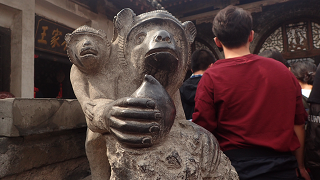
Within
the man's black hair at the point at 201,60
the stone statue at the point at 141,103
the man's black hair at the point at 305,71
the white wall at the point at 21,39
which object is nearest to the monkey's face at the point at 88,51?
the stone statue at the point at 141,103

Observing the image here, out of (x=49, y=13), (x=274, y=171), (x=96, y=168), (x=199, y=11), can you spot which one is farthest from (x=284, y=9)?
(x=96, y=168)

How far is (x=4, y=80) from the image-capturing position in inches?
138

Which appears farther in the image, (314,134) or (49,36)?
(49,36)

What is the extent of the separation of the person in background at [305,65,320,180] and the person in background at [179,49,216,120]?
86 cm

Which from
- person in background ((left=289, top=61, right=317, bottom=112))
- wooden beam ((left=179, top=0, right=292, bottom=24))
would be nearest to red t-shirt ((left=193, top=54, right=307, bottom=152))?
person in background ((left=289, top=61, right=317, bottom=112))

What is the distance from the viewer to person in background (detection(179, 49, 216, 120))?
1.94m

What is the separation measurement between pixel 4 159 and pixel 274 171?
143 centimetres

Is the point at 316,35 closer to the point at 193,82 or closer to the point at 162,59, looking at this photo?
the point at 193,82

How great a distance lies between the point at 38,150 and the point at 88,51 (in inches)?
32.4

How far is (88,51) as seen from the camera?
1.08 m

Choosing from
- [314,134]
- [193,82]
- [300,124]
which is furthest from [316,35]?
[300,124]

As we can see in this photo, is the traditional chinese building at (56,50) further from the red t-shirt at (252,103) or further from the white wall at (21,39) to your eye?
the red t-shirt at (252,103)

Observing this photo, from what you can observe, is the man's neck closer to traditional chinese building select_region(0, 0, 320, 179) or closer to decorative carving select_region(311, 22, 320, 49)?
traditional chinese building select_region(0, 0, 320, 179)

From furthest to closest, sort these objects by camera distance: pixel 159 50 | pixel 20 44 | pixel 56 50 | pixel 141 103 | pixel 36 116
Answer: pixel 56 50 → pixel 20 44 → pixel 36 116 → pixel 159 50 → pixel 141 103
